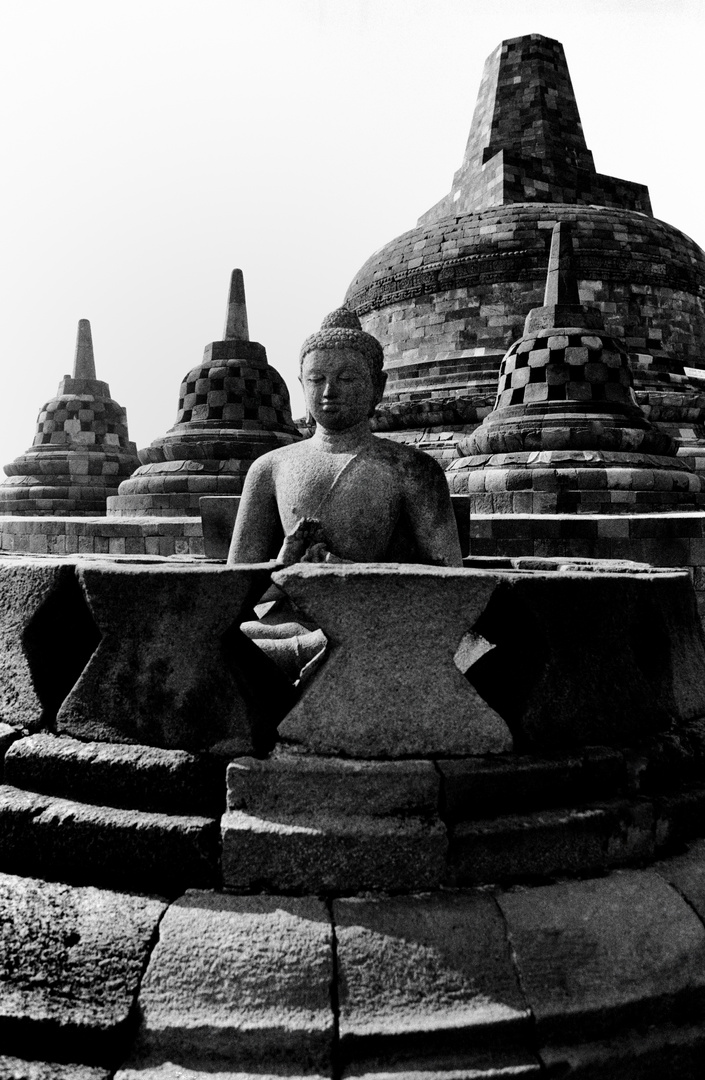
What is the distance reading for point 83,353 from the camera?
54.4 ft

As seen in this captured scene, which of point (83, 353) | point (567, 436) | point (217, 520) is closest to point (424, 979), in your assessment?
point (217, 520)

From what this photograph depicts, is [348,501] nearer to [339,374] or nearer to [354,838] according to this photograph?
[339,374]

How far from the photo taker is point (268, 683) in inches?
68.7

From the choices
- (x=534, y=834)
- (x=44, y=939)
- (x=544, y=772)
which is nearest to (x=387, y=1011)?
(x=534, y=834)

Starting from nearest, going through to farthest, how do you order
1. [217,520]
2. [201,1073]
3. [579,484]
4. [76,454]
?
[201,1073] → [217,520] → [579,484] → [76,454]

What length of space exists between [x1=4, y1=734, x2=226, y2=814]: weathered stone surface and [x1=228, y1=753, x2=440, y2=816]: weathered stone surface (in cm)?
13

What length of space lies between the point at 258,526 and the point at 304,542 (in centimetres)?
30

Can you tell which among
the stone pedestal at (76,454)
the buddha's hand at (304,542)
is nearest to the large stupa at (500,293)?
the stone pedestal at (76,454)

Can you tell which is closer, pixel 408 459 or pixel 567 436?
pixel 408 459

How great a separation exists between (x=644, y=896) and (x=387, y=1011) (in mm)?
572

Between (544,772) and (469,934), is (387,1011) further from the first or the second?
(544,772)

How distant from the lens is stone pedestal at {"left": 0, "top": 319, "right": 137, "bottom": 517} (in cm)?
1455

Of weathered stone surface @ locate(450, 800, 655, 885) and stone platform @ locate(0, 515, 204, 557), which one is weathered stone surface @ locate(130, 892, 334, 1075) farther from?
stone platform @ locate(0, 515, 204, 557)

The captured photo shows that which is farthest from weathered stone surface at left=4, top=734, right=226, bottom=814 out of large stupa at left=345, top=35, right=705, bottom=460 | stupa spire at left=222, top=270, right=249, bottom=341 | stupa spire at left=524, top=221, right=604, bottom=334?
stupa spire at left=222, top=270, right=249, bottom=341
